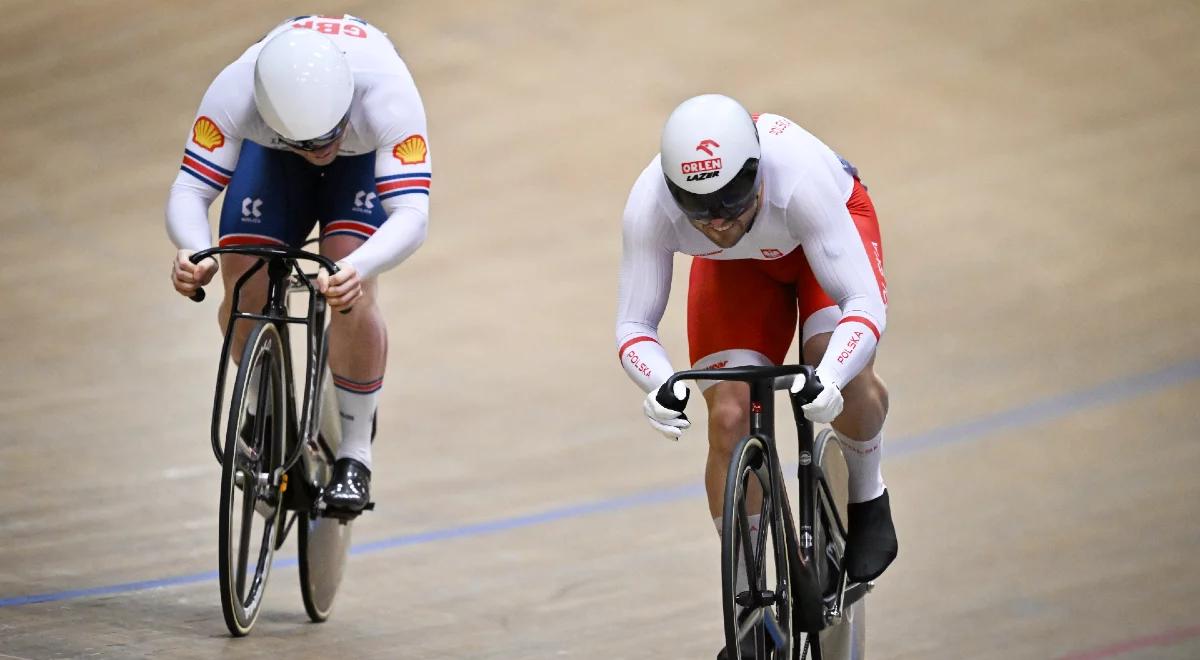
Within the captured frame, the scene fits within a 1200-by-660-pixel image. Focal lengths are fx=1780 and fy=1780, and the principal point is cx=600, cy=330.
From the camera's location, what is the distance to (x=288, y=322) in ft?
12.2

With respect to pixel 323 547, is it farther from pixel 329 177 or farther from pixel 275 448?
pixel 329 177

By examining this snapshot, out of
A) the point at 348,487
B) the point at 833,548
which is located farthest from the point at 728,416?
the point at 348,487

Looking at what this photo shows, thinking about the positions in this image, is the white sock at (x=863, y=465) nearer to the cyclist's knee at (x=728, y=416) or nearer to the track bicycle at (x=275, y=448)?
the cyclist's knee at (x=728, y=416)

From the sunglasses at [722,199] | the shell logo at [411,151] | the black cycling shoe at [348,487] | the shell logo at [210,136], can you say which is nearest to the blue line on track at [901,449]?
the black cycling shoe at [348,487]

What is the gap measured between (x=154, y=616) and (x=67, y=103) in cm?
499

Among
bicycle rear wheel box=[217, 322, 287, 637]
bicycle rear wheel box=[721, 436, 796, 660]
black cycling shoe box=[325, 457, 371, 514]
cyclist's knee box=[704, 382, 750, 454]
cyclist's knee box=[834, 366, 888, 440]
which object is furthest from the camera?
black cycling shoe box=[325, 457, 371, 514]

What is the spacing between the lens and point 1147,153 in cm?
739

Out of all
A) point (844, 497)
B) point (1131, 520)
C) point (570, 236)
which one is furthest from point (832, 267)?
point (570, 236)

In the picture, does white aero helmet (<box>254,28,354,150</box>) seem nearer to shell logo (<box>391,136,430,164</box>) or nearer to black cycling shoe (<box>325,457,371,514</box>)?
shell logo (<box>391,136,430,164</box>)

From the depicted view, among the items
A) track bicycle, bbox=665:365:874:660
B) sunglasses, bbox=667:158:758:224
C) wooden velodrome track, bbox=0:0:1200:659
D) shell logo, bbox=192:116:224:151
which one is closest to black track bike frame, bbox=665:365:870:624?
track bicycle, bbox=665:365:874:660

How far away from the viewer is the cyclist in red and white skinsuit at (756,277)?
9.69 ft

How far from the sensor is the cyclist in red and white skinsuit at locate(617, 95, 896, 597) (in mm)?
2953

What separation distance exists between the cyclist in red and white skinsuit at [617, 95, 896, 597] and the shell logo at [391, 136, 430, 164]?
0.76m

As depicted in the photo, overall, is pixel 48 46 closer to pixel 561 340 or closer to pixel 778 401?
pixel 561 340
